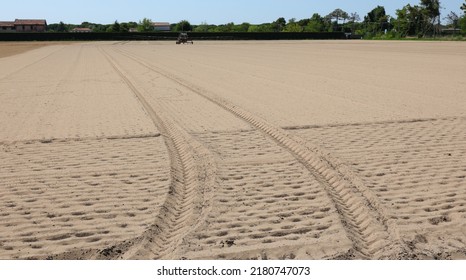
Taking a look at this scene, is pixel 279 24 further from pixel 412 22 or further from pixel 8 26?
pixel 8 26

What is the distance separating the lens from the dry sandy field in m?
4.22

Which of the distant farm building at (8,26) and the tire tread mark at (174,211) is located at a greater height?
the distant farm building at (8,26)

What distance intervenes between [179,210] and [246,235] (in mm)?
926

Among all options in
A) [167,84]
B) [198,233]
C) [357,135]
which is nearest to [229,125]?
[357,135]

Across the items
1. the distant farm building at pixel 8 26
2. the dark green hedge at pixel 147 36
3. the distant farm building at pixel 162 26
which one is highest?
the distant farm building at pixel 162 26

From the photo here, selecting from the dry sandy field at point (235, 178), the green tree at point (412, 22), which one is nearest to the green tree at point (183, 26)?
the green tree at point (412, 22)

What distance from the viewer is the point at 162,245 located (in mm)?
4195

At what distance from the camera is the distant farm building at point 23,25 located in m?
94.0

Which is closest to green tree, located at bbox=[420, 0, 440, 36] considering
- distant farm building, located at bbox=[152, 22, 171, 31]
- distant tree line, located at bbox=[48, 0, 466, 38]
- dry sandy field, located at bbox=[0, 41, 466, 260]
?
distant tree line, located at bbox=[48, 0, 466, 38]

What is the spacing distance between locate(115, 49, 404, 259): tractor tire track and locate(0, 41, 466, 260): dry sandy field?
17 mm

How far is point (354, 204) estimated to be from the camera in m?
5.04

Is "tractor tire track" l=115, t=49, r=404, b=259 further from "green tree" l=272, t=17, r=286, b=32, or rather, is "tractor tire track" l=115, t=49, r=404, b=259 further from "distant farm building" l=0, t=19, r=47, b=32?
"green tree" l=272, t=17, r=286, b=32

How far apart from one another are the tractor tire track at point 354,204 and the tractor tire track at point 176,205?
1.37 meters

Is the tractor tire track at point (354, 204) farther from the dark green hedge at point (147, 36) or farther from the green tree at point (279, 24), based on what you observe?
the green tree at point (279, 24)
